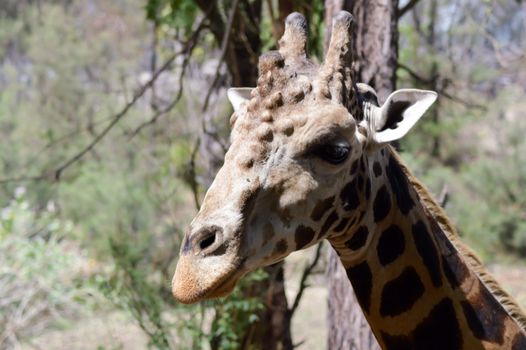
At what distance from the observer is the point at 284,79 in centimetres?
199

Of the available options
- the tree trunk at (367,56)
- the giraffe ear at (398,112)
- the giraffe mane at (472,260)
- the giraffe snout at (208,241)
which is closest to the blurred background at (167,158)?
the tree trunk at (367,56)

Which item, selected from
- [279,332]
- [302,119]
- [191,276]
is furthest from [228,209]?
[279,332]

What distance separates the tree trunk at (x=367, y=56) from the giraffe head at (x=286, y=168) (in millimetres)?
1346

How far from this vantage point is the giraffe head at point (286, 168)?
5.89 ft

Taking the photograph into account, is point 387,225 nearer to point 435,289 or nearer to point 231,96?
point 435,289

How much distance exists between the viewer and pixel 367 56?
347cm

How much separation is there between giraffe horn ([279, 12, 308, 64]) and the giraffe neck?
41 centimetres

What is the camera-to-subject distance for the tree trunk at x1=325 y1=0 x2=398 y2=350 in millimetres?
3438

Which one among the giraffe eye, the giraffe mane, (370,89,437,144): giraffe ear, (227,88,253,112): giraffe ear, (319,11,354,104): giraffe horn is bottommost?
the giraffe mane

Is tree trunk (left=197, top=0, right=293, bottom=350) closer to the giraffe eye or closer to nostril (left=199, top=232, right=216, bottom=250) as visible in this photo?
the giraffe eye

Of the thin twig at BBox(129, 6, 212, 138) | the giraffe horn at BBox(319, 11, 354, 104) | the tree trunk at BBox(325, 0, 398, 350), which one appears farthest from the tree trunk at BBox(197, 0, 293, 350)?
the giraffe horn at BBox(319, 11, 354, 104)

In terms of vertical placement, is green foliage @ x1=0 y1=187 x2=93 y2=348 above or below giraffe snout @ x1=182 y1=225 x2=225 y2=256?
below

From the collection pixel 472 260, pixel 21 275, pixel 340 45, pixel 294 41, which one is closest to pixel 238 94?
pixel 294 41

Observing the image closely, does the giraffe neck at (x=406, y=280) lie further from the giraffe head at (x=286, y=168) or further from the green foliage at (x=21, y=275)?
the green foliage at (x=21, y=275)
